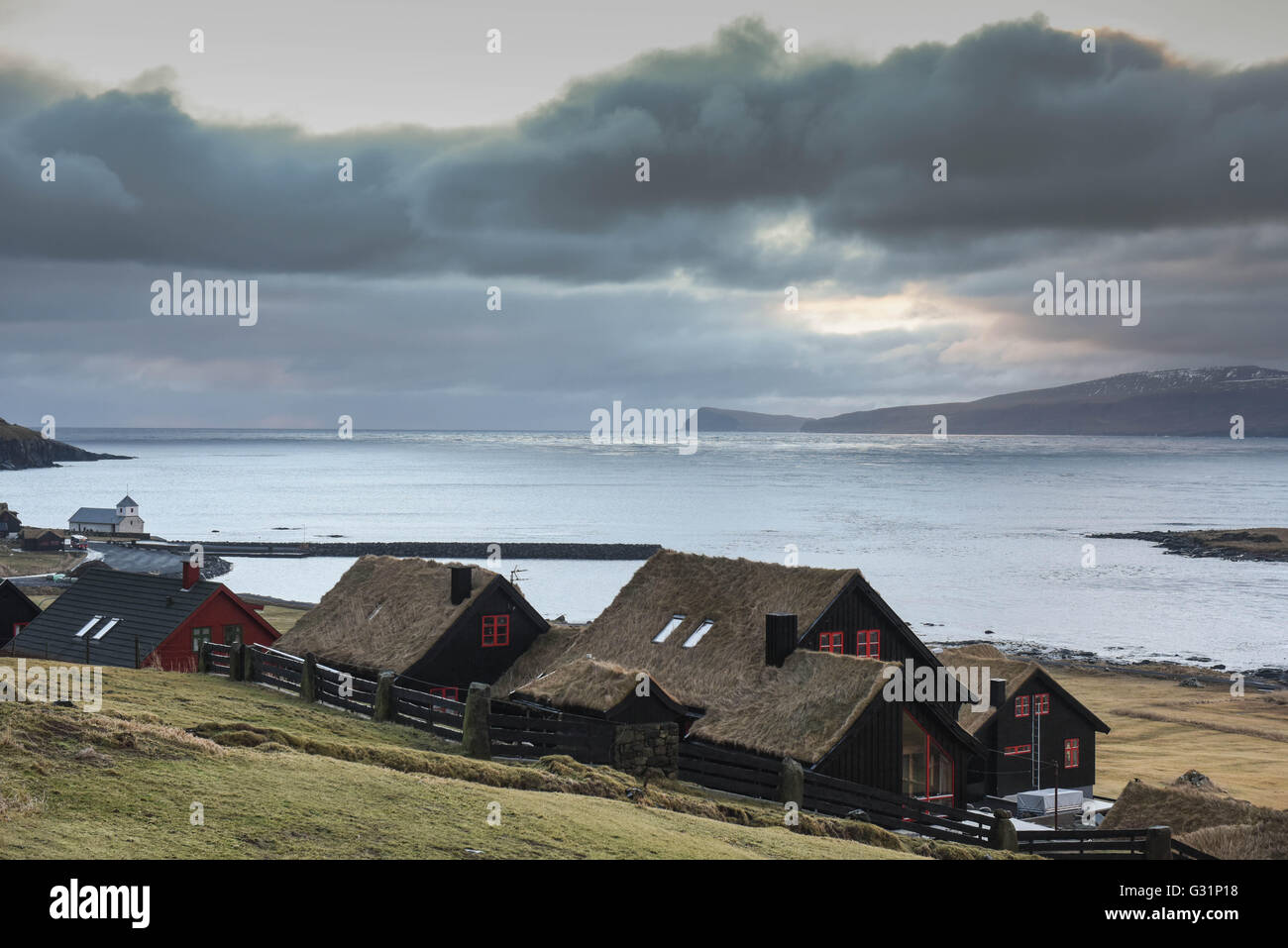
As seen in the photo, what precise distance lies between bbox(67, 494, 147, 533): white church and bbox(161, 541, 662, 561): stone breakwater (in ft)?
36.7

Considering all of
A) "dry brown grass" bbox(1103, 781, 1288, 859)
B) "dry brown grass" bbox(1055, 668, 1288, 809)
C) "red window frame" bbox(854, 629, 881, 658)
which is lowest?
"dry brown grass" bbox(1055, 668, 1288, 809)

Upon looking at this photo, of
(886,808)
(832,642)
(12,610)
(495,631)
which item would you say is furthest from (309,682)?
(12,610)

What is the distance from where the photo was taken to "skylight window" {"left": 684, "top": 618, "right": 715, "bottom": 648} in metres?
35.8

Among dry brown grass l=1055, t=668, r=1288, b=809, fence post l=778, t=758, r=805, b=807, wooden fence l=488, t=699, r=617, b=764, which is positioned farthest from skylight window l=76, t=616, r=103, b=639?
dry brown grass l=1055, t=668, r=1288, b=809

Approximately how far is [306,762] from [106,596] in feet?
114

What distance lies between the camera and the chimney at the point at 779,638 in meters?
32.9

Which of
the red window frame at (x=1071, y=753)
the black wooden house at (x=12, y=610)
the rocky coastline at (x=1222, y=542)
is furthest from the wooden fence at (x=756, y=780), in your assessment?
the rocky coastline at (x=1222, y=542)

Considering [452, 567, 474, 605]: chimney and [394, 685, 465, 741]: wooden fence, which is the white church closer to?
[452, 567, 474, 605]: chimney

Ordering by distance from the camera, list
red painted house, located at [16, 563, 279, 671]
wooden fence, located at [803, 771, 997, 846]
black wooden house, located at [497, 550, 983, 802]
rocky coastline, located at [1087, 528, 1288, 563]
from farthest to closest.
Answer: rocky coastline, located at [1087, 528, 1288, 563] < red painted house, located at [16, 563, 279, 671] < black wooden house, located at [497, 550, 983, 802] < wooden fence, located at [803, 771, 997, 846]
